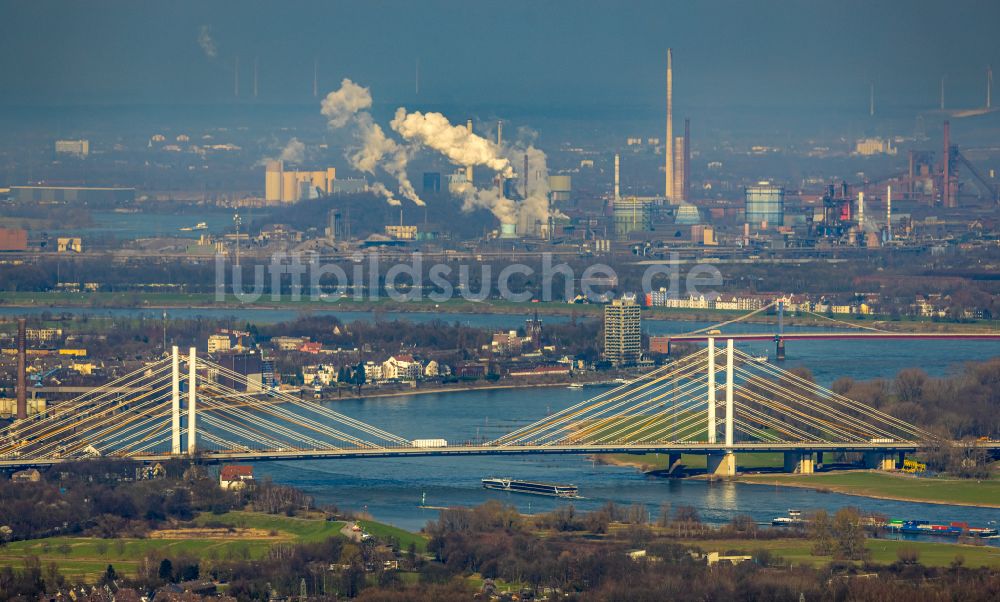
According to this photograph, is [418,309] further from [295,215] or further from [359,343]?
[295,215]

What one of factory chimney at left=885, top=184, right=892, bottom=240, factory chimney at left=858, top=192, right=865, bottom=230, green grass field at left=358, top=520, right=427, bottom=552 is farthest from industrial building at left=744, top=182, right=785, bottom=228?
green grass field at left=358, top=520, right=427, bottom=552

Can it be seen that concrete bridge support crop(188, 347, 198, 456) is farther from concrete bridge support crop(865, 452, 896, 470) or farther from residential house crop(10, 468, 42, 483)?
concrete bridge support crop(865, 452, 896, 470)

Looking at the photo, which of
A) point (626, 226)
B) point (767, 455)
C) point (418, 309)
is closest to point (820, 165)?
point (626, 226)

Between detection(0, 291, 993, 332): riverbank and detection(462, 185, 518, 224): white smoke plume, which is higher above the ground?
detection(462, 185, 518, 224): white smoke plume

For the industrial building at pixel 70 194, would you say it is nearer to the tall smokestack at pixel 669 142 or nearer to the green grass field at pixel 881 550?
the tall smokestack at pixel 669 142

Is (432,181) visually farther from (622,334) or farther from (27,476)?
(27,476)

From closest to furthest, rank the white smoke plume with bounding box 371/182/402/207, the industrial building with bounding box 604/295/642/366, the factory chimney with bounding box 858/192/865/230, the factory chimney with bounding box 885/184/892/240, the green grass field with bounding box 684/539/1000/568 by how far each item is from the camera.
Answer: the green grass field with bounding box 684/539/1000/568 < the industrial building with bounding box 604/295/642/366 < the white smoke plume with bounding box 371/182/402/207 < the factory chimney with bounding box 885/184/892/240 < the factory chimney with bounding box 858/192/865/230

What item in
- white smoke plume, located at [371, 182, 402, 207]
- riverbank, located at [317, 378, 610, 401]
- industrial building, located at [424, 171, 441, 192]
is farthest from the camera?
white smoke plume, located at [371, 182, 402, 207]

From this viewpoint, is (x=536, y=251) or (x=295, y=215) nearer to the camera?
(x=536, y=251)
